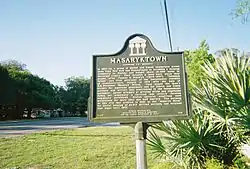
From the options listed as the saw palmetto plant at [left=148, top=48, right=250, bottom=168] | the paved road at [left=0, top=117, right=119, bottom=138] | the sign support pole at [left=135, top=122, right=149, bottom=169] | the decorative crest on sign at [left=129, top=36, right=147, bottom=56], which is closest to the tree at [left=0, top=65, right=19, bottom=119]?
the paved road at [left=0, top=117, right=119, bottom=138]

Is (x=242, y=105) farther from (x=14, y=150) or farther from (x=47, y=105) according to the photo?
(x=47, y=105)

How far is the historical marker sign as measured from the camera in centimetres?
481

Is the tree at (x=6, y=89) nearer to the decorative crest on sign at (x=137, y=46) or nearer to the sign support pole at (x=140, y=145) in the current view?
the decorative crest on sign at (x=137, y=46)

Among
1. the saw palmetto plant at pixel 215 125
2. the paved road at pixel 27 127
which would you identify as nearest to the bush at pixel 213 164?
the saw palmetto plant at pixel 215 125

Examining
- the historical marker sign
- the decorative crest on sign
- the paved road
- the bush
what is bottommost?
the bush

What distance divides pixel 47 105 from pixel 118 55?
→ 174 feet

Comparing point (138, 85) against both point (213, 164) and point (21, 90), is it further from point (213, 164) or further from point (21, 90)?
point (21, 90)

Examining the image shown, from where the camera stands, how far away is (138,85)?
4.93 m

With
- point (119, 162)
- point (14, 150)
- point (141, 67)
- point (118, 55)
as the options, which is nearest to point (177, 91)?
point (141, 67)

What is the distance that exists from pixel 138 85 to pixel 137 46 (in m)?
0.69

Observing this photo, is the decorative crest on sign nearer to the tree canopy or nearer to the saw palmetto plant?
the saw palmetto plant

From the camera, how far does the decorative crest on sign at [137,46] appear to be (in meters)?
5.07

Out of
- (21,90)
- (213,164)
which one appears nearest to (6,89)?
(21,90)

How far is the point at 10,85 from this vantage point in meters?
44.5
